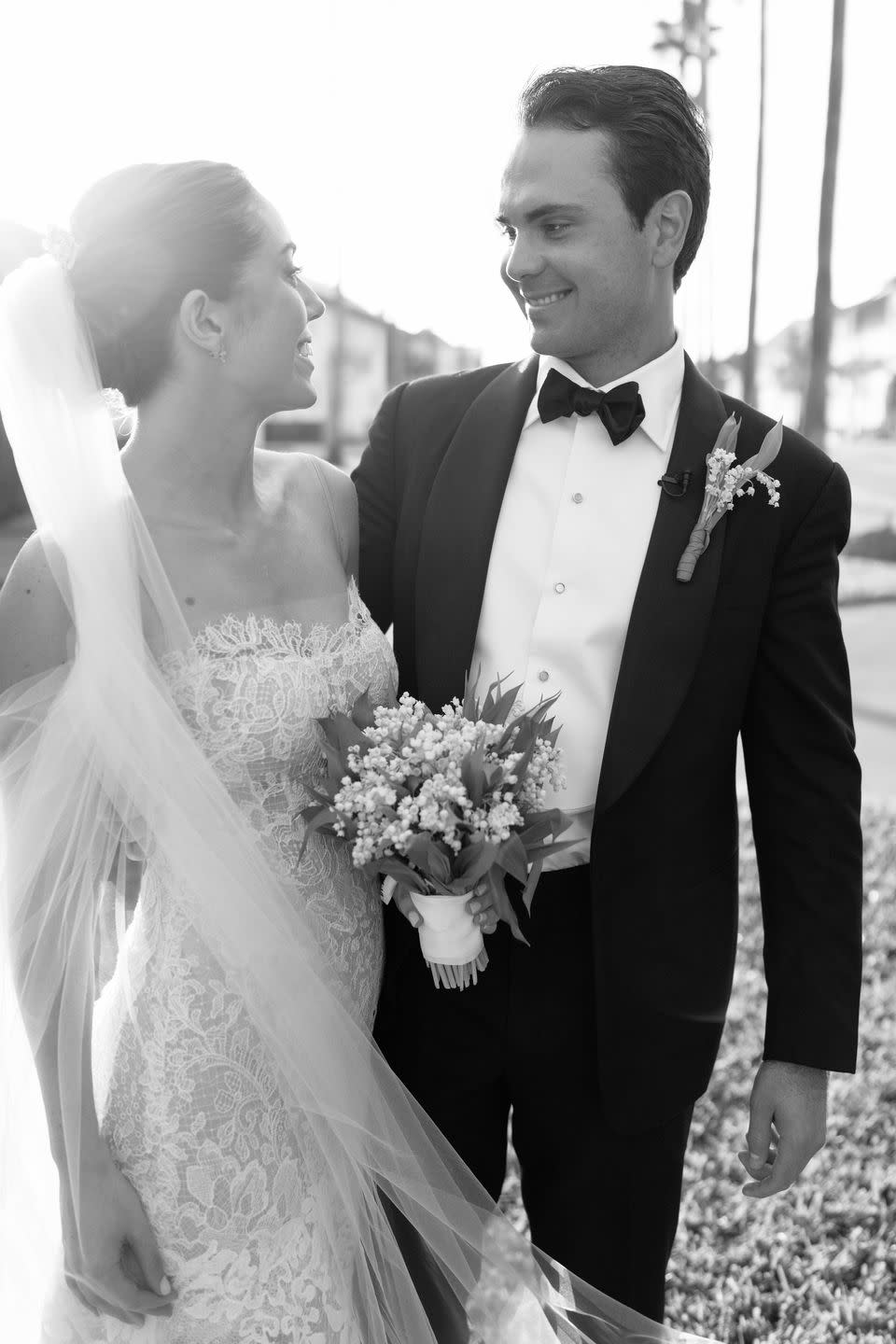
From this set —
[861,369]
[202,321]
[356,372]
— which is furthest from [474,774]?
[356,372]

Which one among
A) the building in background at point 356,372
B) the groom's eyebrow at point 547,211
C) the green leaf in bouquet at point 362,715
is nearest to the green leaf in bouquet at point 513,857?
the green leaf in bouquet at point 362,715

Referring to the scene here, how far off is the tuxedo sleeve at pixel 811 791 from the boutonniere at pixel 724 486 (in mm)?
154

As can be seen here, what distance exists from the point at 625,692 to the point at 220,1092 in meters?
1.08

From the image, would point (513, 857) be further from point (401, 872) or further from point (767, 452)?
point (767, 452)

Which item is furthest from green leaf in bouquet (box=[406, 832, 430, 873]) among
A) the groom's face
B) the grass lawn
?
the grass lawn

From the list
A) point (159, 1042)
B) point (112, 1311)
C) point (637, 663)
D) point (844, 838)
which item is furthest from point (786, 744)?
point (112, 1311)

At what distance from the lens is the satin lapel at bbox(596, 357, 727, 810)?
2.41 meters

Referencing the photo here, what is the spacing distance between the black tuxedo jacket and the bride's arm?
741 millimetres

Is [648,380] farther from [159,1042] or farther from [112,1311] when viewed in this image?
[112,1311]

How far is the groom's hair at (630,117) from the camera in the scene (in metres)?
2.55

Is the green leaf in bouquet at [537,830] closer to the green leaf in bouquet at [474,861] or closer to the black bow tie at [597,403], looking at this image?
the green leaf in bouquet at [474,861]

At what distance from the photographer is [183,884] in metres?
2.23

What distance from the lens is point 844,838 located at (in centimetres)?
259

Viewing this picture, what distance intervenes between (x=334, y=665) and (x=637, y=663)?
0.60m
